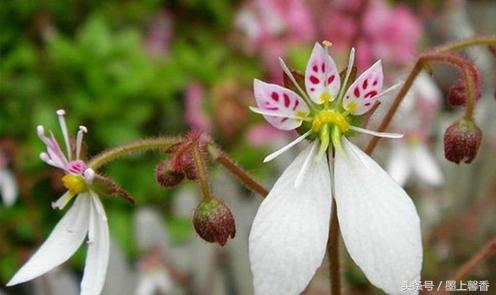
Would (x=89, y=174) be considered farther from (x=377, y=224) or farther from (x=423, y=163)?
(x=423, y=163)

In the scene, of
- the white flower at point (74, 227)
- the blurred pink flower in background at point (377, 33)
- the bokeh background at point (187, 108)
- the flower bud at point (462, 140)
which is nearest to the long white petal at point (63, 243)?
the white flower at point (74, 227)

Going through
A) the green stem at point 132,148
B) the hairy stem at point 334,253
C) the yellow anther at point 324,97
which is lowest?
the hairy stem at point 334,253

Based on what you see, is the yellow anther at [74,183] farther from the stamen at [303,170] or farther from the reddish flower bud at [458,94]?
the reddish flower bud at [458,94]

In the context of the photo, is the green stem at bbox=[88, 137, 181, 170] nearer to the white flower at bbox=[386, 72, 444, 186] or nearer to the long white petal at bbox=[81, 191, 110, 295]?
the long white petal at bbox=[81, 191, 110, 295]

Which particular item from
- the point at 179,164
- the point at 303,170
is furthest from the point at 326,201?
the point at 179,164

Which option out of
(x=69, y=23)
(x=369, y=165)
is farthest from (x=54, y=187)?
(x=369, y=165)

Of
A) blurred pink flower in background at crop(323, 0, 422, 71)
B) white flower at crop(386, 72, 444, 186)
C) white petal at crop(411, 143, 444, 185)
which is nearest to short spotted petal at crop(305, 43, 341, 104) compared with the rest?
white flower at crop(386, 72, 444, 186)
